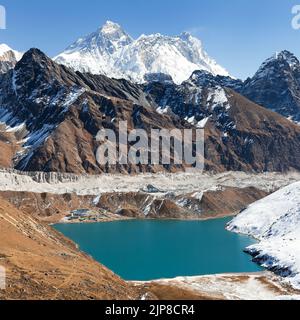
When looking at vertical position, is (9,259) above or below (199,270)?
above

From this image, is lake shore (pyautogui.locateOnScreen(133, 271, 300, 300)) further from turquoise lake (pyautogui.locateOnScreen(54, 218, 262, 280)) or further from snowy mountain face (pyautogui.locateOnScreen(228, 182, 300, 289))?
turquoise lake (pyautogui.locateOnScreen(54, 218, 262, 280))

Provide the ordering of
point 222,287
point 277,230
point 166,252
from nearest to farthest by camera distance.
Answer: point 222,287
point 166,252
point 277,230

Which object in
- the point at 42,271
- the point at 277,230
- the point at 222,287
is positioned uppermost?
the point at 42,271

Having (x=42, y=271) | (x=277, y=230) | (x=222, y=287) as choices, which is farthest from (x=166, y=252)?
(x=42, y=271)

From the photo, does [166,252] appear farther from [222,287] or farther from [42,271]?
[42,271]

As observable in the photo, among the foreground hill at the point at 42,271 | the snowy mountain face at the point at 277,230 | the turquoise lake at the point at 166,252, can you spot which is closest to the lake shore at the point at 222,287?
the snowy mountain face at the point at 277,230

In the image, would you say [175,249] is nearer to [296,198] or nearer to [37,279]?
[296,198]
